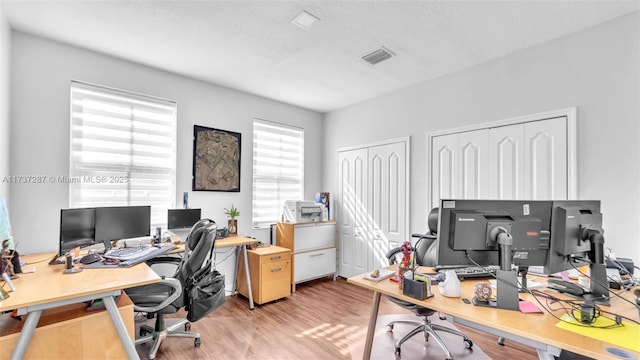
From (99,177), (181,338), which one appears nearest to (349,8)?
(99,177)

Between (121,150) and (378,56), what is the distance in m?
2.91

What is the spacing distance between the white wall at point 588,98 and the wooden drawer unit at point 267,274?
187cm

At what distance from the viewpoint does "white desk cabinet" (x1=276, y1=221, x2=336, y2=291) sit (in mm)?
4000

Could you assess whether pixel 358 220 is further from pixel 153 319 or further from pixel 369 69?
pixel 153 319

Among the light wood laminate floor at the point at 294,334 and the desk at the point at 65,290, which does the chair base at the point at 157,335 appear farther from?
the desk at the point at 65,290

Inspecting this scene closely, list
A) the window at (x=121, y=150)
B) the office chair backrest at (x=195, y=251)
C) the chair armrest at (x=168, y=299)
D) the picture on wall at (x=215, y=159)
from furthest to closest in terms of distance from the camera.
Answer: the picture on wall at (x=215, y=159) → the window at (x=121, y=150) → the office chair backrest at (x=195, y=251) → the chair armrest at (x=168, y=299)

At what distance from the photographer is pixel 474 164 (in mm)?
3180

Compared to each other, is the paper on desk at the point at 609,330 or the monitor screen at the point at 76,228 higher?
the monitor screen at the point at 76,228

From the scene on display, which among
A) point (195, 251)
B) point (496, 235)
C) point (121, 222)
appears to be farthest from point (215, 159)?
point (496, 235)

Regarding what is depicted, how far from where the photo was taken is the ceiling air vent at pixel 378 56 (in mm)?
2857

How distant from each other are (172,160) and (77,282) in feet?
6.19

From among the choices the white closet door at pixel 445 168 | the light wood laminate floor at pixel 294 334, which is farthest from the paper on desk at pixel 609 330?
the white closet door at pixel 445 168

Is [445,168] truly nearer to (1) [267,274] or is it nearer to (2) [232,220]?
(1) [267,274]

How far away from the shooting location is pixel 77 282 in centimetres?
177
